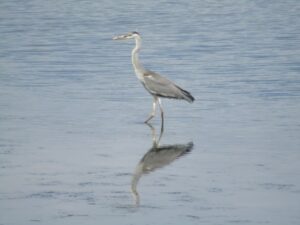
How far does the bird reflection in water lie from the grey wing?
1679 mm

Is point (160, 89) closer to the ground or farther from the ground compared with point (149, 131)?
farther from the ground

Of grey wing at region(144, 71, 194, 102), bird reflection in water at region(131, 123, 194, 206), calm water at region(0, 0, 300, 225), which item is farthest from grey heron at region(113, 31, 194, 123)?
bird reflection in water at region(131, 123, 194, 206)

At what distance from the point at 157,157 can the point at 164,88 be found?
3228 mm

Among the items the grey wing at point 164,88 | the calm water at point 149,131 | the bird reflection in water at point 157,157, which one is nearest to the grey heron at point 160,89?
the grey wing at point 164,88

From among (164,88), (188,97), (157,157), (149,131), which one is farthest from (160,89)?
(157,157)

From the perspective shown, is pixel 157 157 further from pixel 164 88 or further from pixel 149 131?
pixel 164 88

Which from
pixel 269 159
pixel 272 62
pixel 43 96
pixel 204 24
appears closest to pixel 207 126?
pixel 269 159

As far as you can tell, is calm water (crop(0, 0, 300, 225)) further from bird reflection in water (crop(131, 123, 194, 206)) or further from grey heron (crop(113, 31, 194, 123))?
grey heron (crop(113, 31, 194, 123))

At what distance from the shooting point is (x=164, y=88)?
16594mm

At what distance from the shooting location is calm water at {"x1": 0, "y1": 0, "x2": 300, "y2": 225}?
1116 cm

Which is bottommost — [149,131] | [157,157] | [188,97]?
[149,131]

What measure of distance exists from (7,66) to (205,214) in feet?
40.8

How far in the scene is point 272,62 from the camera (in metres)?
23.0

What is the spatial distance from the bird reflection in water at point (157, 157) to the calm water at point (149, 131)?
15mm
